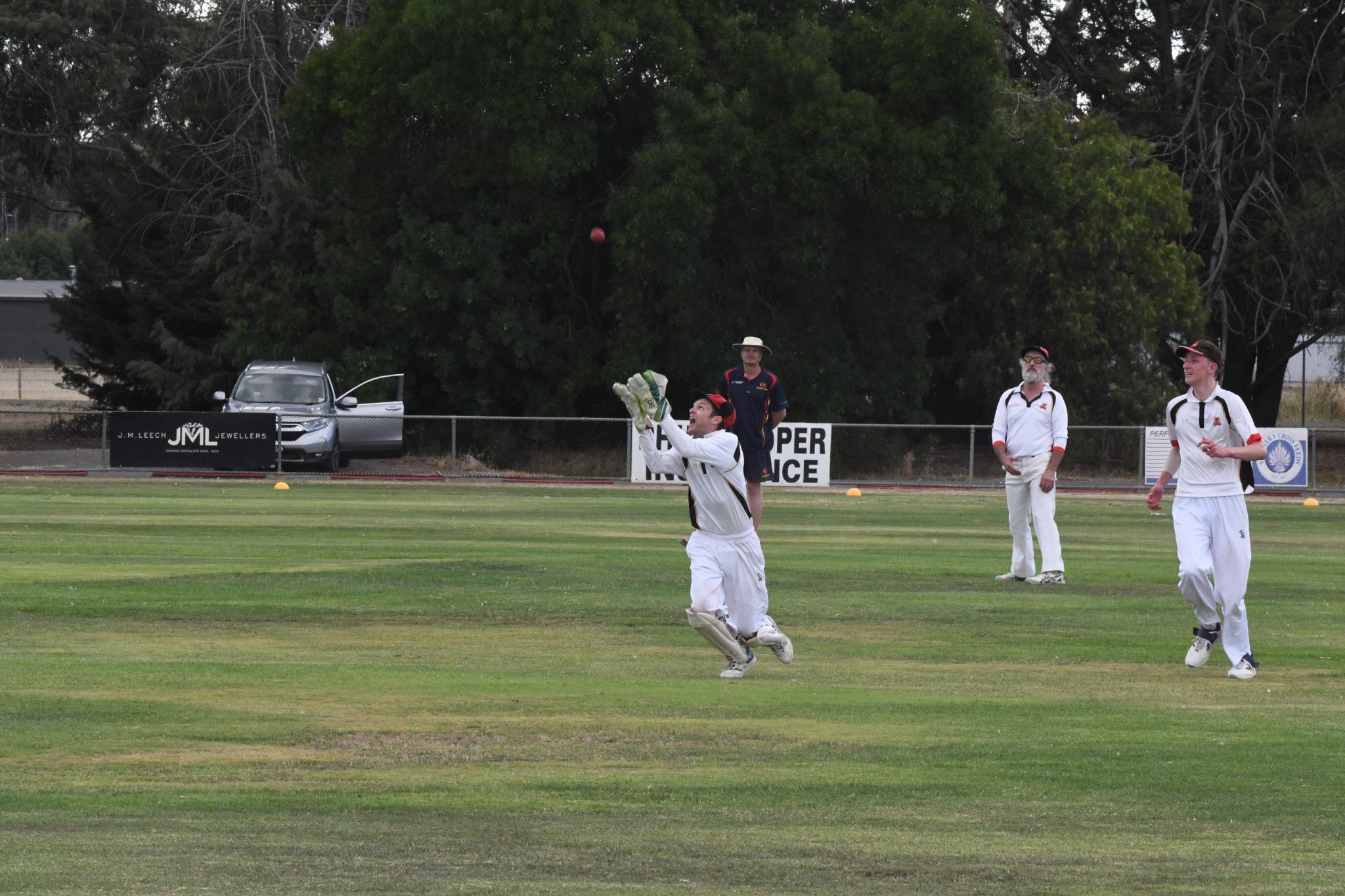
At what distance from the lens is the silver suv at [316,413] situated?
33656 mm

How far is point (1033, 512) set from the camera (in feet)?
54.9

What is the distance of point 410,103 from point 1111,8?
20.4 metres

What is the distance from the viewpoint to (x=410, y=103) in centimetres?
3716

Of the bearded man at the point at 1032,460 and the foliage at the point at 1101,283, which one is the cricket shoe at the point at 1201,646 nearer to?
the bearded man at the point at 1032,460

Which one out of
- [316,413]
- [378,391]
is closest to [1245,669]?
[316,413]

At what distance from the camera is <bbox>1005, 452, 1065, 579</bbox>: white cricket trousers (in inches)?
653

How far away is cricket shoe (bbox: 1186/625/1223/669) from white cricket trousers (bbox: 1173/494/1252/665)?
0.22m

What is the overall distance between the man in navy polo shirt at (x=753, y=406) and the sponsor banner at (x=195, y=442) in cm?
1734

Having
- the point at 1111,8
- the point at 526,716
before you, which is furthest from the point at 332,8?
the point at 526,716

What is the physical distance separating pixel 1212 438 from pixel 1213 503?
1.34 feet

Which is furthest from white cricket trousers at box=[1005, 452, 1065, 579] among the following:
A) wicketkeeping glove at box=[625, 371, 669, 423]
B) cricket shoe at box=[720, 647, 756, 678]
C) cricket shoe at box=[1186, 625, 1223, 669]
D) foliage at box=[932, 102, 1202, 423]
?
foliage at box=[932, 102, 1202, 423]

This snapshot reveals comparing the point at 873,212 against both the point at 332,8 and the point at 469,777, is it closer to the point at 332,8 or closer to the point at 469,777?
the point at 332,8

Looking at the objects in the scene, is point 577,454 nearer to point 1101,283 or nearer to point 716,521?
point 1101,283

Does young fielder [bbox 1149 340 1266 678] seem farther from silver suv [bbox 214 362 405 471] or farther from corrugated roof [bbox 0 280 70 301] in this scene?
corrugated roof [bbox 0 280 70 301]
